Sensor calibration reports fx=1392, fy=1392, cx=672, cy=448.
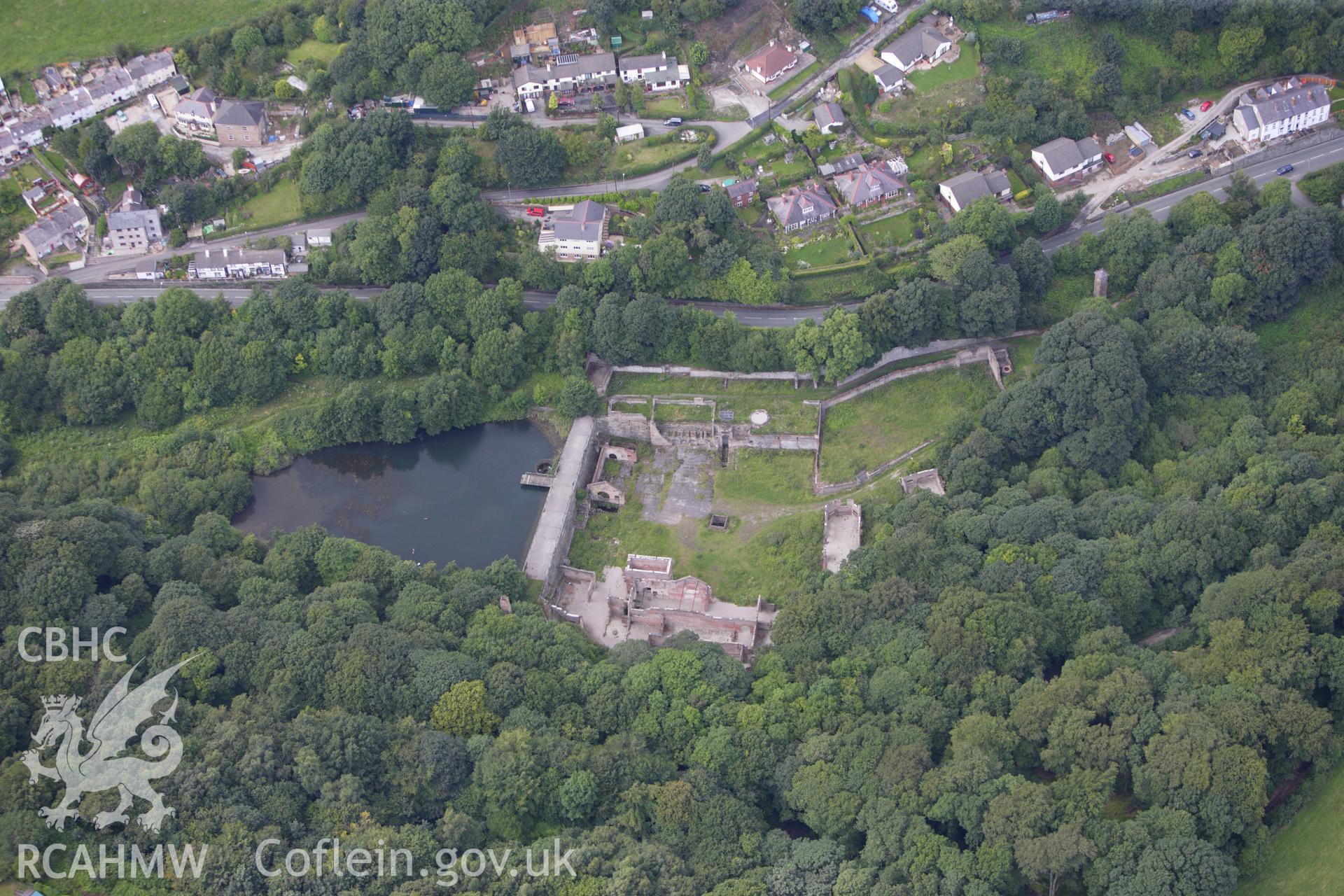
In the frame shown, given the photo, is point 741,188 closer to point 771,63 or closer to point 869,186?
point 869,186

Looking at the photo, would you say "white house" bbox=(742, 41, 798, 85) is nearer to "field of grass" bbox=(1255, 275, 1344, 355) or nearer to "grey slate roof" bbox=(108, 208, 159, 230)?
"field of grass" bbox=(1255, 275, 1344, 355)

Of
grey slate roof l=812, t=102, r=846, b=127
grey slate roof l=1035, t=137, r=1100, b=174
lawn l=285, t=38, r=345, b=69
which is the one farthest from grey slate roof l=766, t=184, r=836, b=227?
lawn l=285, t=38, r=345, b=69

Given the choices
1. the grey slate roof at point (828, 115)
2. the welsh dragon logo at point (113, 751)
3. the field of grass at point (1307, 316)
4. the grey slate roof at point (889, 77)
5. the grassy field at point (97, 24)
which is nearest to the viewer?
the welsh dragon logo at point (113, 751)

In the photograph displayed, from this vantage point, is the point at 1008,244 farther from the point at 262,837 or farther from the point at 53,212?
the point at 53,212

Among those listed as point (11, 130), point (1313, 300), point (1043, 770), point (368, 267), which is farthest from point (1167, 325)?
point (11, 130)

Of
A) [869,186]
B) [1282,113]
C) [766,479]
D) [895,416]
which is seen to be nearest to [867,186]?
[869,186]

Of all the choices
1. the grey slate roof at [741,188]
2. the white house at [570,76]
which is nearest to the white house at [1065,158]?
the grey slate roof at [741,188]

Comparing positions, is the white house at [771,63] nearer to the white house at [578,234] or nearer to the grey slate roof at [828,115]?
the grey slate roof at [828,115]
